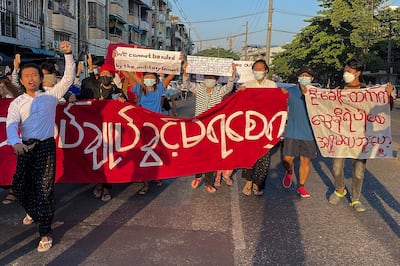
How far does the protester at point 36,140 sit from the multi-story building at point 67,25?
11.1 meters

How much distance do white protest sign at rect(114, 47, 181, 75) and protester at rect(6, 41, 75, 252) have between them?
7.38ft

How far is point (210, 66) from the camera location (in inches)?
233

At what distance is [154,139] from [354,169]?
100 inches

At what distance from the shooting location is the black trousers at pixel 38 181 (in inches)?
149

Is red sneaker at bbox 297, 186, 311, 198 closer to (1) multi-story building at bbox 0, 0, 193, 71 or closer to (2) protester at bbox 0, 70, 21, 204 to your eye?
(2) protester at bbox 0, 70, 21, 204

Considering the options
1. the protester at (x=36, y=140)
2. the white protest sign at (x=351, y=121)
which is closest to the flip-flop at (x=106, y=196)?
the protester at (x=36, y=140)

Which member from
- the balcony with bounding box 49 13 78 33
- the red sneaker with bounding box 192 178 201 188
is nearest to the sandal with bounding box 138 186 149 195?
the red sneaker with bounding box 192 178 201 188

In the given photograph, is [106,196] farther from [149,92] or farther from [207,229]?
[207,229]

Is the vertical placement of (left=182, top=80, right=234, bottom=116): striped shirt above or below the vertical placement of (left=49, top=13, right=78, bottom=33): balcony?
below

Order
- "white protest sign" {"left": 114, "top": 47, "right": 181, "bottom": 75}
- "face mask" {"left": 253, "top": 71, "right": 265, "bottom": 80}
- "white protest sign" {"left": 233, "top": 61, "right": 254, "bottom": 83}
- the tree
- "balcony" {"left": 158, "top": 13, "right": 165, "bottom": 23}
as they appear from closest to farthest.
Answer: "face mask" {"left": 253, "top": 71, "right": 265, "bottom": 80} < "white protest sign" {"left": 114, "top": 47, "right": 181, "bottom": 75} < "white protest sign" {"left": 233, "top": 61, "right": 254, "bottom": 83} < the tree < "balcony" {"left": 158, "top": 13, "right": 165, "bottom": 23}

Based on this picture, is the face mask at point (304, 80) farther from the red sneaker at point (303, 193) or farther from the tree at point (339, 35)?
the tree at point (339, 35)

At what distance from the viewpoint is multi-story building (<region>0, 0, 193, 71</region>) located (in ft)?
64.3

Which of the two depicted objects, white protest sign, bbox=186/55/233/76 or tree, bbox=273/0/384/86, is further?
Result: tree, bbox=273/0/384/86

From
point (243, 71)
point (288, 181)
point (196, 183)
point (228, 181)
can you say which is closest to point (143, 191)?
point (196, 183)
